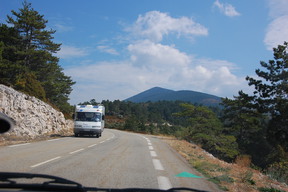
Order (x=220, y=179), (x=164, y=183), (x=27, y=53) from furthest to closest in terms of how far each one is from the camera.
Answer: (x=27, y=53) < (x=220, y=179) < (x=164, y=183)

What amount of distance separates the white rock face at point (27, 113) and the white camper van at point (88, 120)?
3.32 meters

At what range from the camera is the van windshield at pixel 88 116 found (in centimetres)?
2365

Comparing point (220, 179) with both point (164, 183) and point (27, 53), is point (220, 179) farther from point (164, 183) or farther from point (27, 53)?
point (27, 53)

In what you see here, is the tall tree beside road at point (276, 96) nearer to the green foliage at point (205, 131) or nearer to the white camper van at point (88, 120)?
the green foliage at point (205, 131)

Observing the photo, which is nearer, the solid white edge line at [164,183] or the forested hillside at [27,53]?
the solid white edge line at [164,183]

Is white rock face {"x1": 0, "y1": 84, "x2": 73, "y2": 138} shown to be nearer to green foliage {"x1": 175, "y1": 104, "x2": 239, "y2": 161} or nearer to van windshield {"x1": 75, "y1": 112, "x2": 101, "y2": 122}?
van windshield {"x1": 75, "y1": 112, "x2": 101, "y2": 122}

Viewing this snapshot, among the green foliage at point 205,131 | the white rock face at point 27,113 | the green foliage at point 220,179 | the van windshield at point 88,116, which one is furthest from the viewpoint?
the green foliage at point 205,131

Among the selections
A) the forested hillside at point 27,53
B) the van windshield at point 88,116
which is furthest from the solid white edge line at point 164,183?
the forested hillside at point 27,53

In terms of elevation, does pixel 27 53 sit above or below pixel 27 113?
above

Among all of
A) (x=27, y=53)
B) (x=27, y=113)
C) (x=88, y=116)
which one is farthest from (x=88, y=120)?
(x=27, y=53)

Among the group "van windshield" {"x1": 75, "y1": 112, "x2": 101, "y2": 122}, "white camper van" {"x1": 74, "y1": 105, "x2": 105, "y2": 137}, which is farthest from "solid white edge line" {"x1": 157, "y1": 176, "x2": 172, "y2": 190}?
"van windshield" {"x1": 75, "y1": 112, "x2": 101, "y2": 122}

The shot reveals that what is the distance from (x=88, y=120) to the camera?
23547 mm

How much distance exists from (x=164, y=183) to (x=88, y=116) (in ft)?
59.8

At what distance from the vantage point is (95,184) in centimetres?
579
